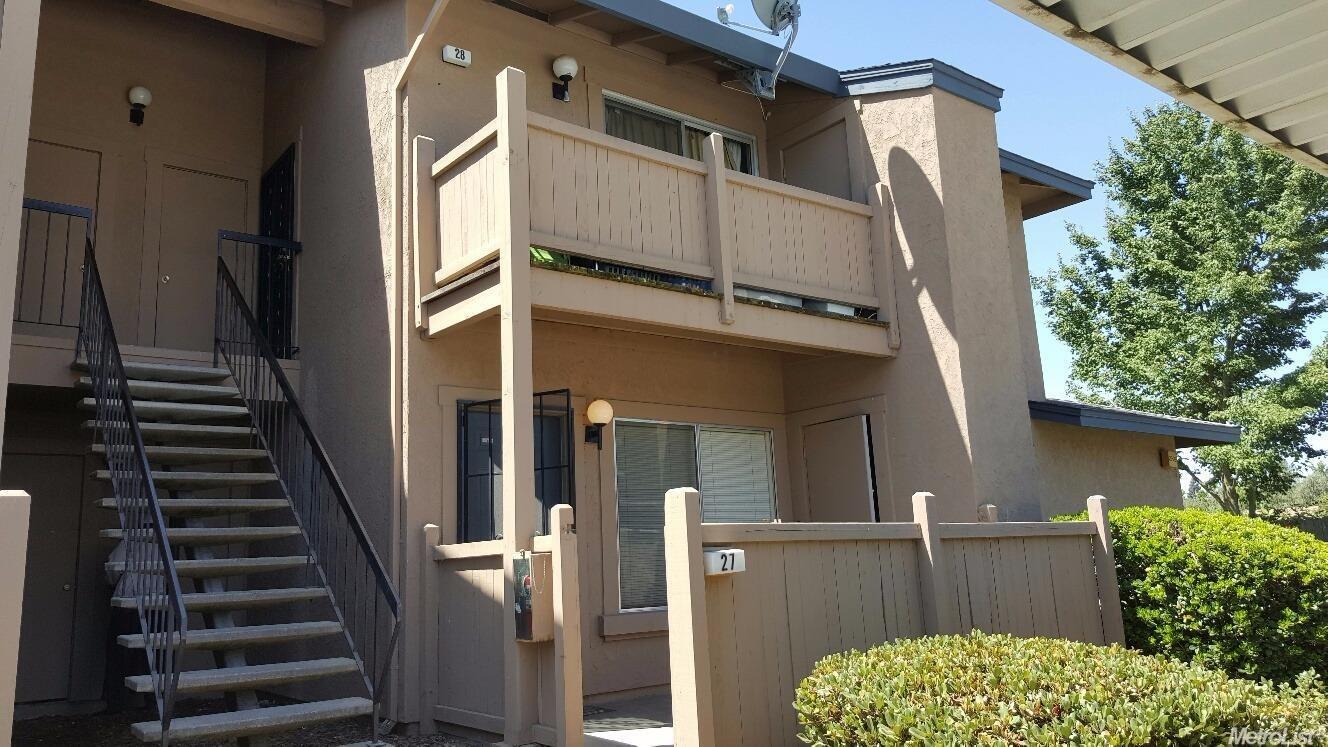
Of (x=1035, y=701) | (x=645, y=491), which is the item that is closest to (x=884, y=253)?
(x=645, y=491)

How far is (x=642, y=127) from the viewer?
978 cm

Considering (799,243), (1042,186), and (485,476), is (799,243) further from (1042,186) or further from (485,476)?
(1042,186)

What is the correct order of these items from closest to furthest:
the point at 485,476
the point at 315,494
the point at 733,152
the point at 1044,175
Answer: the point at 485,476
the point at 315,494
the point at 733,152
the point at 1044,175

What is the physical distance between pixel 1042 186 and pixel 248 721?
32.4 ft

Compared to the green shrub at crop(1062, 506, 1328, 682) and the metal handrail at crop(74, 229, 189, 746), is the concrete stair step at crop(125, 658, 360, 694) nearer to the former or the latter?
the metal handrail at crop(74, 229, 189, 746)

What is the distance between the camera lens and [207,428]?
8031mm

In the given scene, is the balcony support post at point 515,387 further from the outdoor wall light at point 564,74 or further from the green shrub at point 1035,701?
the green shrub at point 1035,701

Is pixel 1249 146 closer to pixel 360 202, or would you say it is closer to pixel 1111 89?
pixel 1111 89

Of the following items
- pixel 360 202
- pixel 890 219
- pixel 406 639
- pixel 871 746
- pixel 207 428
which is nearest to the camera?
pixel 871 746

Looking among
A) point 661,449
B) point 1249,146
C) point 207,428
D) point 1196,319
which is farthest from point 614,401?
point 1249,146

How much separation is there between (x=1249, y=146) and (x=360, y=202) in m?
19.8

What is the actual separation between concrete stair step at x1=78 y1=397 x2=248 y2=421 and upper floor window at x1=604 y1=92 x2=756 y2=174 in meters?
4.16

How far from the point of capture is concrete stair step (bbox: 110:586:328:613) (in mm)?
6516

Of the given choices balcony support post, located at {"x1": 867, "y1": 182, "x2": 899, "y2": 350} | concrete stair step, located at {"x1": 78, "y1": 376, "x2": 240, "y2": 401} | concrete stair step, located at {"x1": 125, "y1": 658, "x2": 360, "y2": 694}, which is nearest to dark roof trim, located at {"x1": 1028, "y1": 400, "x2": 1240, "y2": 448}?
balcony support post, located at {"x1": 867, "y1": 182, "x2": 899, "y2": 350}
